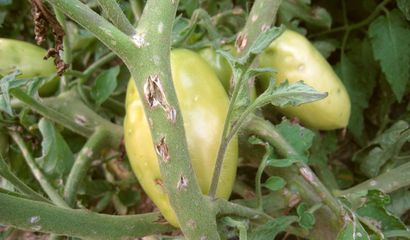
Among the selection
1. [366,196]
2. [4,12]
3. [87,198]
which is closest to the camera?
[366,196]

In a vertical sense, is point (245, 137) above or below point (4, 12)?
below

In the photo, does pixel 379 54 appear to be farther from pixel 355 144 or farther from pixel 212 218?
pixel 212 218

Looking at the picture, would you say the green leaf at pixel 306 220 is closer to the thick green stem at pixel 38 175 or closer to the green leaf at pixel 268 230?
the green leaf at pixel 268 230

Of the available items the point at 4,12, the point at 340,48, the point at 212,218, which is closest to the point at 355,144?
the point at 340,48

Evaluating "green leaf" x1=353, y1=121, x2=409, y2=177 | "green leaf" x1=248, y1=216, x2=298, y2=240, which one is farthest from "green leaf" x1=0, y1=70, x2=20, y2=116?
"green leaf" x1=353, y1=121, x2=409, y2=177

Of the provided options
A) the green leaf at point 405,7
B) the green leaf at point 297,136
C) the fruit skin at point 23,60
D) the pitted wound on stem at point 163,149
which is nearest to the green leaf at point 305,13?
the green leaf at point 405,7

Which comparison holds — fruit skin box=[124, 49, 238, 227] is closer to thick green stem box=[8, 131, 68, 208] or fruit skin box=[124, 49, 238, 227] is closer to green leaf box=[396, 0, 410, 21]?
thick green stem box=[8, 131, 68, 208]
